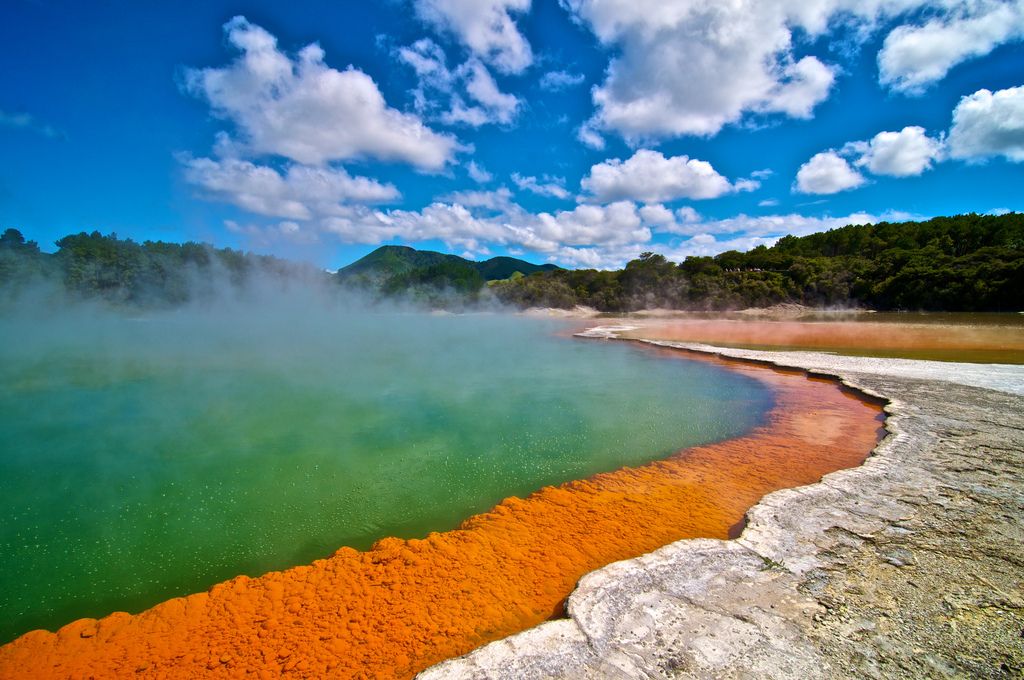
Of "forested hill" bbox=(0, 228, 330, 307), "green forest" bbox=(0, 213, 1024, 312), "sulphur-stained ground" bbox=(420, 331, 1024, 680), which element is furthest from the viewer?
"forested hill" bbox=(0, 228, 330, 307)

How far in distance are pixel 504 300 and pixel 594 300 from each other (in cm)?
1842

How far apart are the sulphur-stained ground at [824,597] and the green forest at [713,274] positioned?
183ft

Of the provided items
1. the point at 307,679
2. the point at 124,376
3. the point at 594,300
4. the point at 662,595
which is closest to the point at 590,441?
the point at 662,595

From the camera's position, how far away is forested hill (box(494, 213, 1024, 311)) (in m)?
43.8

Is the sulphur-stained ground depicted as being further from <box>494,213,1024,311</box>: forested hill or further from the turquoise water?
<box>494,213,1024,311</box>: forested hill

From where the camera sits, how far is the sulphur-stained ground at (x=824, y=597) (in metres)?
2.69

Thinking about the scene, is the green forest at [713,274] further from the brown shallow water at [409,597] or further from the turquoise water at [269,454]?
the brown shallow water at [409,597]

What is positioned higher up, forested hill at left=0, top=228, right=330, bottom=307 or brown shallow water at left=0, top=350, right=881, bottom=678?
forested hill at left=0, top=228, right=330, bottom=307

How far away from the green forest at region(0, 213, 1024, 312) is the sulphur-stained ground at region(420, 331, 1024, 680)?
55.7 metres

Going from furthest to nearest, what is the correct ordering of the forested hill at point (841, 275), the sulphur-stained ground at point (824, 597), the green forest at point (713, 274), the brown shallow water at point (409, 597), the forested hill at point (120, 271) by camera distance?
the forested hill at point (120, 271)
the green forest at point (713, 274)
the forested hill at point (841, 275)
the brown shallow water at point (409, 597)
the sulphur-stained ground at point (824, 597)

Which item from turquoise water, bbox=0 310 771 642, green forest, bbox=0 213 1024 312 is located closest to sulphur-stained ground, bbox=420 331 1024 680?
turquoise water, bbox=0 310 771 642

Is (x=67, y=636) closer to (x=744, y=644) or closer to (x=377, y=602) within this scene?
(x=377, y=602)

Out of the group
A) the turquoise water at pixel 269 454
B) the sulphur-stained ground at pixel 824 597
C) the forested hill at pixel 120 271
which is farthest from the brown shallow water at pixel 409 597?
the forested hill at pixel 120 271

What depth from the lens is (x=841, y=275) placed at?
56.4 metres
